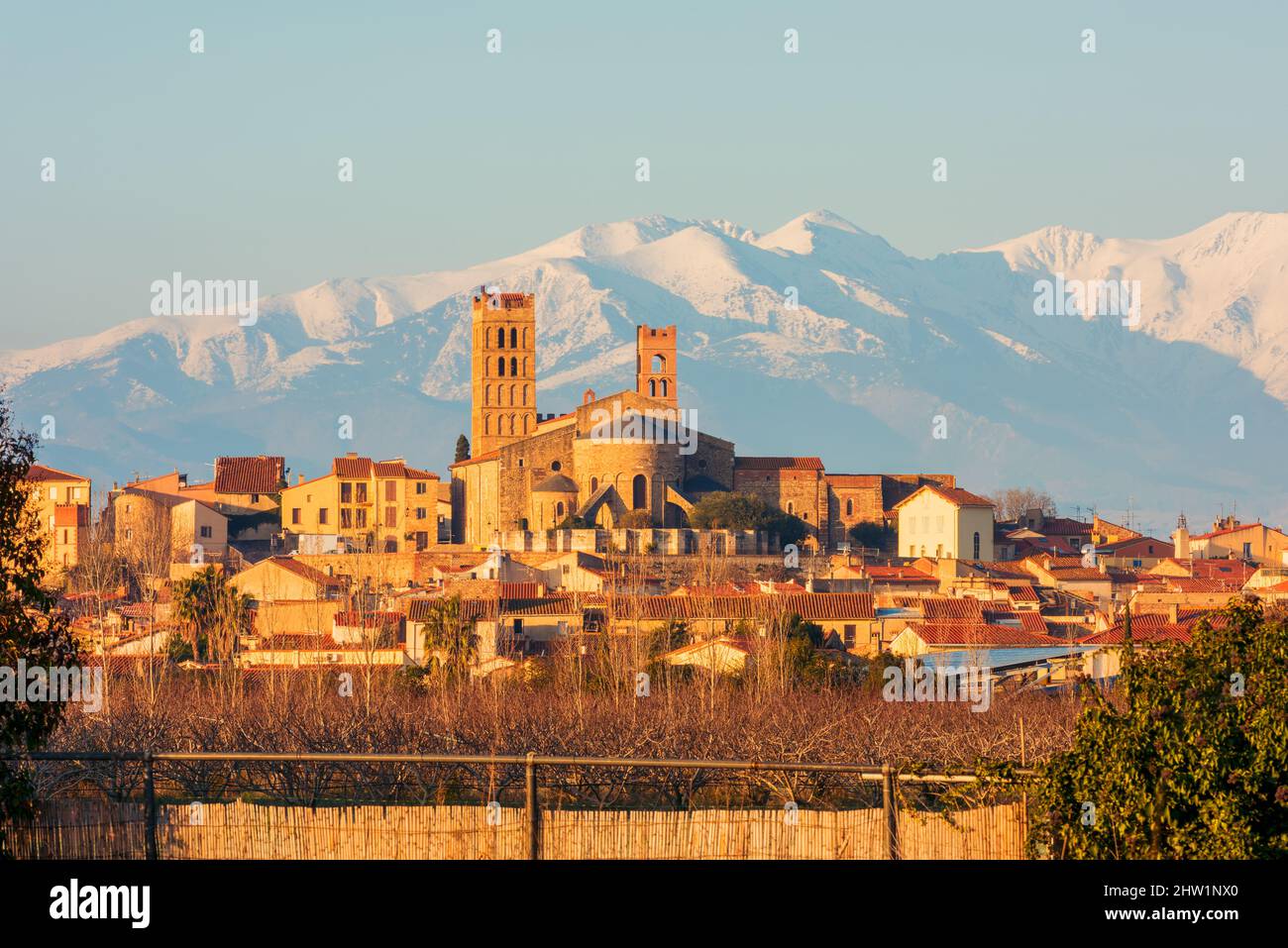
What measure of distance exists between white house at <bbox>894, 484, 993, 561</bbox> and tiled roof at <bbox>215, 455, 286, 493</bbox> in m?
27.5

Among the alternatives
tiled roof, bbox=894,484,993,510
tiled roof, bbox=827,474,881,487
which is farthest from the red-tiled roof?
tiled roof, bbox=894,484,993,510

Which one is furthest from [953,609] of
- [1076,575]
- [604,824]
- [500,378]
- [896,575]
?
[500,378]

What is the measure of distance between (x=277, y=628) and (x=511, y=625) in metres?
8.00

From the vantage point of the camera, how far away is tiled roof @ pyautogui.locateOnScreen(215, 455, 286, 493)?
3369 inches

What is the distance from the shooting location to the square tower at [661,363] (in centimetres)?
10344

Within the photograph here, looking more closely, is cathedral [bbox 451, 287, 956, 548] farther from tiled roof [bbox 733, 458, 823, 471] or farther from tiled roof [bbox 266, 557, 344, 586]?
tiled roof [bbox 266, 557, 344, 586]

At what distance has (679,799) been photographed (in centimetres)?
2242

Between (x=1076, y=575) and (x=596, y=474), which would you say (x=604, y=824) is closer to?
(x=1076, y=575)

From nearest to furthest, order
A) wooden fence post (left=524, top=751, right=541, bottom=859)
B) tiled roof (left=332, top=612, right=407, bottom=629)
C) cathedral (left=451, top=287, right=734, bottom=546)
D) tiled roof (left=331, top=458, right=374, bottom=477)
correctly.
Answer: wooden fence post (left=524, top=751, right=541, bottom=859) < tiled roof (left=332, top=612, right=407, bottom=629) < cathedral (left=451, top=287, right=734, bottom=546) < tiled roof (left=331, top=458, right=374, bottom=477)

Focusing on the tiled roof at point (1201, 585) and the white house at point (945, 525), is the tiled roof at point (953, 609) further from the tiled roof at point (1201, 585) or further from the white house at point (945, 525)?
the white house at point (945, 525)

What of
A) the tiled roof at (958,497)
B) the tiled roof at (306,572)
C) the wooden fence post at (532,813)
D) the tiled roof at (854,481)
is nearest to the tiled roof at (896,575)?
the tiled roof at (958,497)

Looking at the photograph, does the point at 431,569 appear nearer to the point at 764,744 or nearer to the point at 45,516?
the point at 45,516

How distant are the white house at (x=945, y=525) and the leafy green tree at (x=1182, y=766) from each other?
63647 mm
